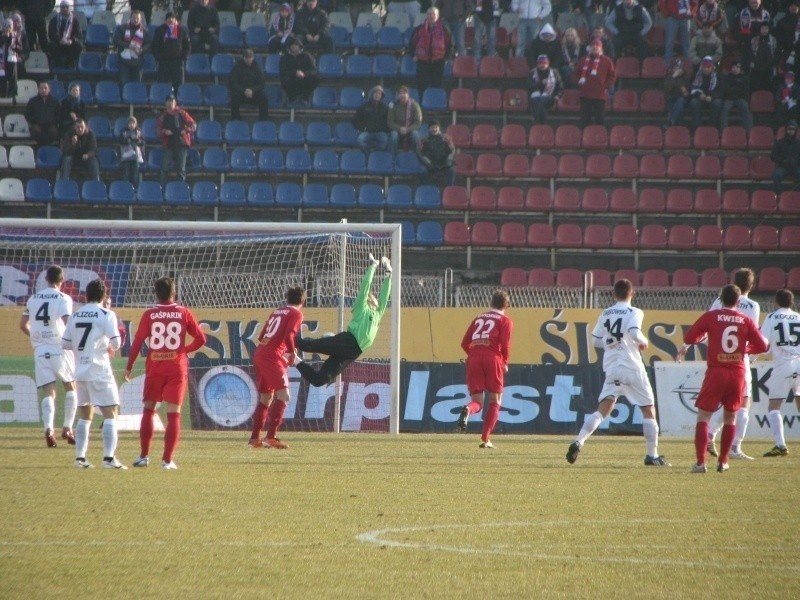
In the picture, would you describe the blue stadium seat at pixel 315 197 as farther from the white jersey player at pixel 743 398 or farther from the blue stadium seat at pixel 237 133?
the white jersey player at pixel 743 398

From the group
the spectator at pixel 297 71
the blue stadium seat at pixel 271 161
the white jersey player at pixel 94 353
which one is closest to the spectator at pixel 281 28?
the spectator at pixel 297 71

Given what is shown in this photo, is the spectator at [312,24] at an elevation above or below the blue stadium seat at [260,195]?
above

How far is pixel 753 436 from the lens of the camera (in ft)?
60.6

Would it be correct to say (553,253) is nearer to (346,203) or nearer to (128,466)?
(346,203)

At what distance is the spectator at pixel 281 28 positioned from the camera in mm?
27781

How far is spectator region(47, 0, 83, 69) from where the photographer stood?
27.6m

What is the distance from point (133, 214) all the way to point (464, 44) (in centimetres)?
938

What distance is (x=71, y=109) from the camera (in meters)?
26.0

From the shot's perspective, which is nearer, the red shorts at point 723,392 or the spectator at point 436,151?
the red shorts at point 723,392

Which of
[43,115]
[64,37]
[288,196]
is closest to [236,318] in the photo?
[288,196]

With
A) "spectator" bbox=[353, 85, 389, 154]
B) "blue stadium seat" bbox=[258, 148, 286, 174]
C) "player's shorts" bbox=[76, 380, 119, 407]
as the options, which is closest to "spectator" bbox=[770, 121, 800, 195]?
"spectator" bbox=[353, 85, 389, 154]

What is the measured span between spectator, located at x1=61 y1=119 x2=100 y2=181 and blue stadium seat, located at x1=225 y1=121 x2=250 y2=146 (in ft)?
10.1

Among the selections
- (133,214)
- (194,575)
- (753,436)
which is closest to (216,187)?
(133,214)

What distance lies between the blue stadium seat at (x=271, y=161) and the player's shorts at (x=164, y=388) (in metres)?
15.4
